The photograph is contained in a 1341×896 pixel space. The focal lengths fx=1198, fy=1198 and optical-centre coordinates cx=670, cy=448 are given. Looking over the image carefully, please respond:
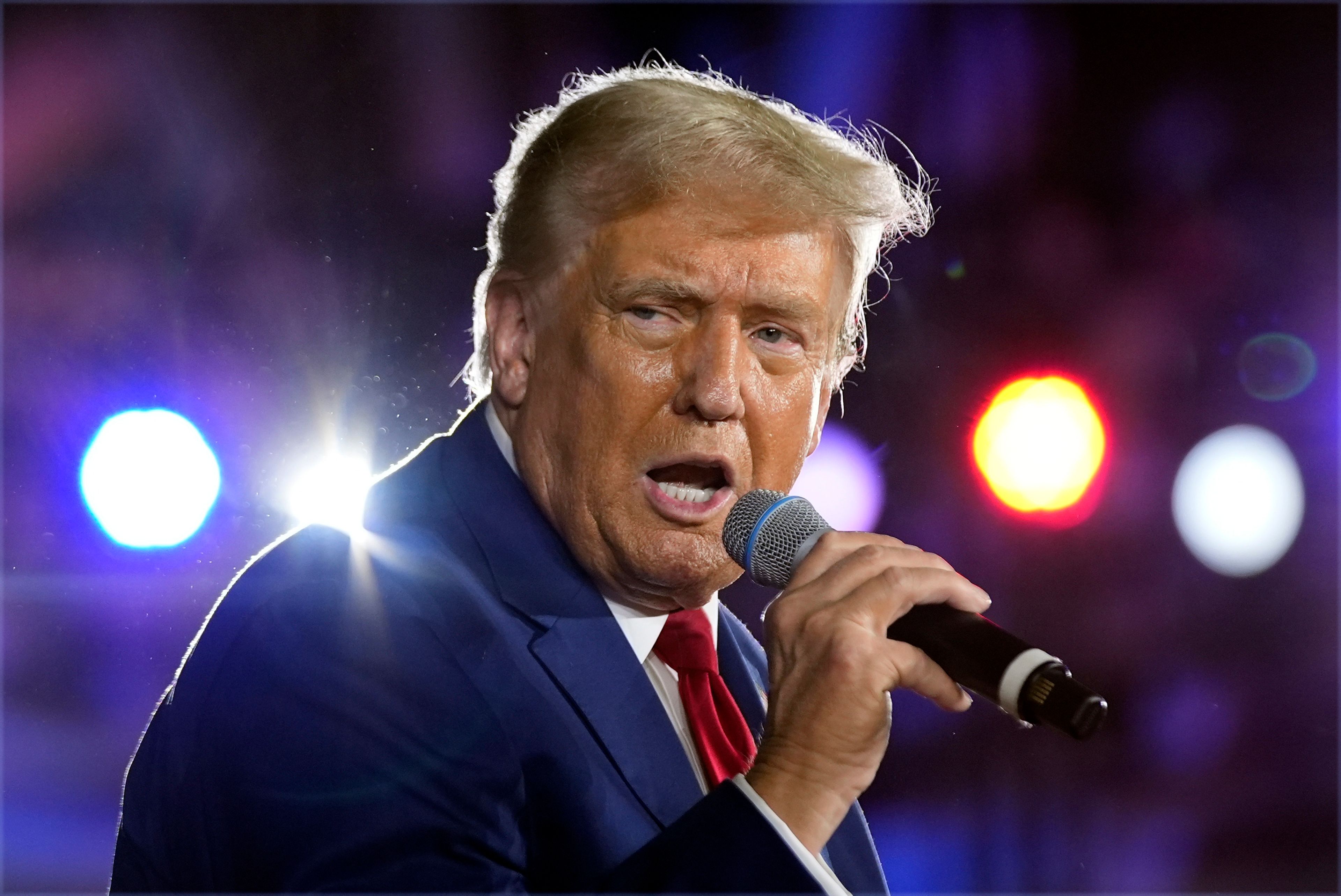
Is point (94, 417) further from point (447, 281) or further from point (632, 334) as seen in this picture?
point (632, 334)

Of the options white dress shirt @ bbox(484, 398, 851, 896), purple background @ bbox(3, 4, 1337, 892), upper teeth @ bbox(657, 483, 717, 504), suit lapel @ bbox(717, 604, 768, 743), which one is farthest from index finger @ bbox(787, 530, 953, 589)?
purple background @ bbox(3, 4, 1337, 892)

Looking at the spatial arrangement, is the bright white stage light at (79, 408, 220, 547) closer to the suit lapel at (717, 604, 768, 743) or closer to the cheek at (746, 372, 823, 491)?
the suit lapel at (717, 604, 768, 743)

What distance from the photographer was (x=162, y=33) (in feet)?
8.40

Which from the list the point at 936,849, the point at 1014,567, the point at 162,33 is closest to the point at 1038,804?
the point at 936,849

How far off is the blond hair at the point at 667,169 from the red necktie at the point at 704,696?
62 cm

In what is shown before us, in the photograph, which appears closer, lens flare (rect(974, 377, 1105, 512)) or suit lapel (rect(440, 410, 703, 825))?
suit lapel (rect(440, 410, 703, 825))

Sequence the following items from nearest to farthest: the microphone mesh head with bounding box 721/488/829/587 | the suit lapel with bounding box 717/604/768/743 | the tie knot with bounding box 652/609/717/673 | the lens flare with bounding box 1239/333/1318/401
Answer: the microphone mesh head with bounding box 721/488/829/587, the tie knot with bounding box 652/609/717/673, the suit lapel with bounding box 717/604/768/743, the lens flare with bounding box 1239/333/1318/401

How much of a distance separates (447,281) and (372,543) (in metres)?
1.21

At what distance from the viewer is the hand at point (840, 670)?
136 centimetres

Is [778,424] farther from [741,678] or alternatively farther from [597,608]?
[741,678]

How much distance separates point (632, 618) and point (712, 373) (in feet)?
1.40

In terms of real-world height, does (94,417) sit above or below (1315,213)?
below

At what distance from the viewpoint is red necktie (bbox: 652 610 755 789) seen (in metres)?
1.88

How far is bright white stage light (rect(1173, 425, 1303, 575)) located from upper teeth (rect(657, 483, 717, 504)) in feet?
7.60
